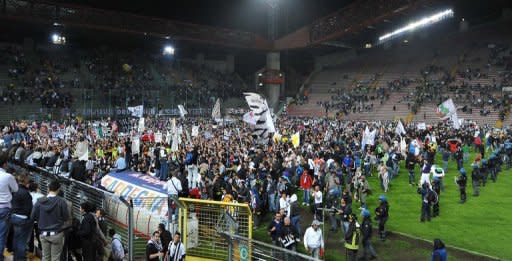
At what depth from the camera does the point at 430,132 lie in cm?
2411

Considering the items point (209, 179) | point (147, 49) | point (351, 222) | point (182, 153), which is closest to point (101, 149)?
point (182, 153)

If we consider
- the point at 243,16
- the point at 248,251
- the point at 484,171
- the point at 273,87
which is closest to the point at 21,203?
the point at 248,251

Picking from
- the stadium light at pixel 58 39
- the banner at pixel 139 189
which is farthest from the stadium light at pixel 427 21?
the banner at pixel 139 189

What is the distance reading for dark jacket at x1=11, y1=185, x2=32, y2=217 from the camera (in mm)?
6289

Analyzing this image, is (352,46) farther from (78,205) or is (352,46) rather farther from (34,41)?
(78,205)

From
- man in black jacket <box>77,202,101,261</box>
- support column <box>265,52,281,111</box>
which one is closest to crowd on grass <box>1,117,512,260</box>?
man in black jacket <box>77,202,101,261</box>

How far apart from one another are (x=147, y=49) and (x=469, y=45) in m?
37.7

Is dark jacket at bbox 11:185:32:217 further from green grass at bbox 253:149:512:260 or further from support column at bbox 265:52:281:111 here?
support column at bbox 265:52:281:111

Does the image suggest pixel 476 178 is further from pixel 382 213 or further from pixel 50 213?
pixel 50 213

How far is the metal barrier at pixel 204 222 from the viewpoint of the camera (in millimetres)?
8141

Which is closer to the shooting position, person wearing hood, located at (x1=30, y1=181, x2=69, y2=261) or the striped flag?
person wearing hood, located at (x1=30, y1=181, x2=69, y2=261)

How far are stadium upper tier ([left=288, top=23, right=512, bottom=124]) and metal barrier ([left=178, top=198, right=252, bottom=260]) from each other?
1243 inches

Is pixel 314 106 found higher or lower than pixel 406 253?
higher

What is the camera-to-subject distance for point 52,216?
5.95 m
